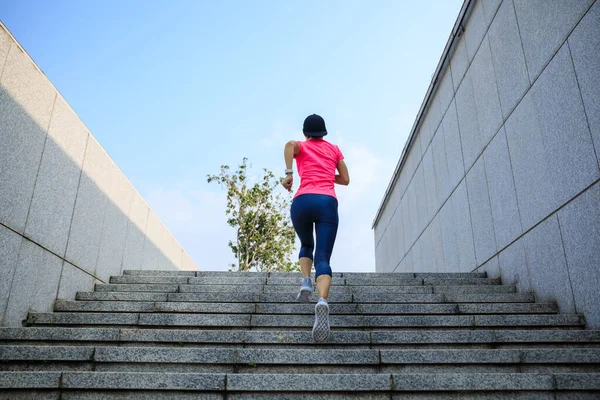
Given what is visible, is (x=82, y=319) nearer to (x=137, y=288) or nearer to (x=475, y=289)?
(x=137, y=288)

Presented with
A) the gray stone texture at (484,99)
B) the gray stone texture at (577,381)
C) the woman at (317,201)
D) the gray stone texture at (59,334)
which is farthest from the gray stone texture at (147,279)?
the gray stone texture at (484,99)

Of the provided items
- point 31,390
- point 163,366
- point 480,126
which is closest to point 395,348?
point 163,366

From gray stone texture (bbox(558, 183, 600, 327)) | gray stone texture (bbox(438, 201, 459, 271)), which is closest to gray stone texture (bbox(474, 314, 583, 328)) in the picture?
gray stone texture (bbox(558, 183, 600, 327))

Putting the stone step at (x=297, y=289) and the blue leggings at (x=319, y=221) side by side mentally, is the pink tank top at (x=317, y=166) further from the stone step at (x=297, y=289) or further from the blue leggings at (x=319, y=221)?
the stone step at (x=297, y=289)

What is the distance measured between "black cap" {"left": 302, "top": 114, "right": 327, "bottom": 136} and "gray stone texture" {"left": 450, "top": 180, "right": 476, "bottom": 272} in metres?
4.42

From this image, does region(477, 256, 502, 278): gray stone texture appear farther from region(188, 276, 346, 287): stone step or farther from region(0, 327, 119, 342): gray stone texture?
region(0, 327, 119, 342): gray stone texture

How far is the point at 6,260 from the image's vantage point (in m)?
4.64

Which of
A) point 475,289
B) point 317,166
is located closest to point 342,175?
point 317,166

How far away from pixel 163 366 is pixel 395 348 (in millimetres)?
1897

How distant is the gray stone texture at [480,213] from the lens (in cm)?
724

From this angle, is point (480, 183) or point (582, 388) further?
point (480, 183)

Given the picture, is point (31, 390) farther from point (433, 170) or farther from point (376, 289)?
point (433, 170)

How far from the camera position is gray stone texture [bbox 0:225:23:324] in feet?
15.0

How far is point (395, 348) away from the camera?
4184 mm
